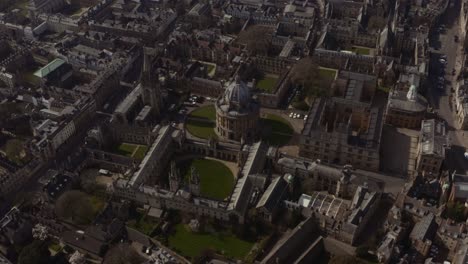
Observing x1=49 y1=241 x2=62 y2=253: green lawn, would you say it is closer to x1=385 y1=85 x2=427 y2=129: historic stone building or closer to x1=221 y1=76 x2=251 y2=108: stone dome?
x1=221 y1=76 x2=251 y2=108: stone dome

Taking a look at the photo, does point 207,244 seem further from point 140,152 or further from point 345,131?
point 345,131

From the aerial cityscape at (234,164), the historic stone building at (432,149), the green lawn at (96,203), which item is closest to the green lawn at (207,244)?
the aerial cityscape at (234,164)

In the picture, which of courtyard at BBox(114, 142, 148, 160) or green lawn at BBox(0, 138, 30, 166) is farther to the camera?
courtyard at BBox(114, 142, 148, 160)

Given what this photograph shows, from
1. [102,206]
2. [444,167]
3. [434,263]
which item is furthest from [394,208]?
[102,206]

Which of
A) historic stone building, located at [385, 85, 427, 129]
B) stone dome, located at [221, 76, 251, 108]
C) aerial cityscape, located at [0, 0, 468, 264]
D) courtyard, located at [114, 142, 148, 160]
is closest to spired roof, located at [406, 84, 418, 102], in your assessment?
historic stone building, located at [385, 85, 427, 129]

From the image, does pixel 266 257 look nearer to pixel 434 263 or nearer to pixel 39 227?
pixel 434 263

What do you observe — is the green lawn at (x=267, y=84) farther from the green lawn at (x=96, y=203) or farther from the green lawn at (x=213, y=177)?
the green lawn at (x=96, y=203)

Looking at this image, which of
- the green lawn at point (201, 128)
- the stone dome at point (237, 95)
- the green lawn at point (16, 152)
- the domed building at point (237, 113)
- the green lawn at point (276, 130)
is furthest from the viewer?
the green lawn at point (201, 128)
